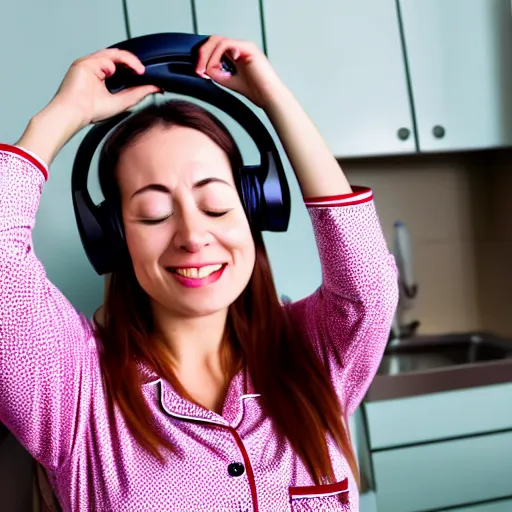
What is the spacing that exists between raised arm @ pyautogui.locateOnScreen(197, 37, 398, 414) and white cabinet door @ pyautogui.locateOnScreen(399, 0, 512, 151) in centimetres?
114

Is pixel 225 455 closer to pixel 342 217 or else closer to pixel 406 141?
pixel 342 217

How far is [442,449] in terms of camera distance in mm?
1620

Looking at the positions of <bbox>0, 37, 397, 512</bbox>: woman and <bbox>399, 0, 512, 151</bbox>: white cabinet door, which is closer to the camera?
<bbox>0, 37, 397, 512</bbox>: woman

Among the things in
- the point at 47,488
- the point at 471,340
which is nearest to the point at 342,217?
the point at 47,488

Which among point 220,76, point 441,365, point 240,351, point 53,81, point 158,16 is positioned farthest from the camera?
point 441,365

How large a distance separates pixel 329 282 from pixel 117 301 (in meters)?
0.31

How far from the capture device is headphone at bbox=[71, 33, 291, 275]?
77 centimetres

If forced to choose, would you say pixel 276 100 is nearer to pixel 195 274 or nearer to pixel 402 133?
pixel 195 274

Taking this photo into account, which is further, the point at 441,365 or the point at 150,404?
the point at 441,365

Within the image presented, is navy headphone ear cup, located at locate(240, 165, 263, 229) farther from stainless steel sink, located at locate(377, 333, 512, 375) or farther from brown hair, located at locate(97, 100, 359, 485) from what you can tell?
stainless steel sink, located at locate(377, 333, 512, 375)

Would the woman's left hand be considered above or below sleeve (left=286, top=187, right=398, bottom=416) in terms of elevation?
above

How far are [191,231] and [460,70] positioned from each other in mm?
1385

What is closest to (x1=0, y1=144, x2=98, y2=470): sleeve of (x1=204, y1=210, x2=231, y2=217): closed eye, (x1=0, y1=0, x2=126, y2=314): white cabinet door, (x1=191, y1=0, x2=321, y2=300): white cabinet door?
(x1=204, y1=210, x2=231, y2=217): closed eye

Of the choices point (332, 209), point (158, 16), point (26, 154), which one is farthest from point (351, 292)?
point (158, 16)
